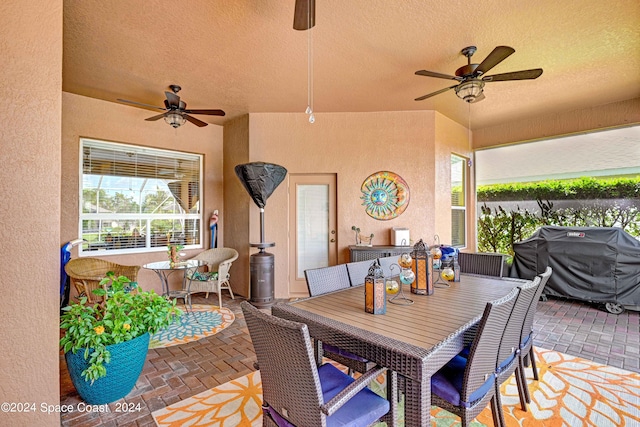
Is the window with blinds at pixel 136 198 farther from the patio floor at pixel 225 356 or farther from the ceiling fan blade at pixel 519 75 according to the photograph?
the ceiling fan blade at pixel 519 75

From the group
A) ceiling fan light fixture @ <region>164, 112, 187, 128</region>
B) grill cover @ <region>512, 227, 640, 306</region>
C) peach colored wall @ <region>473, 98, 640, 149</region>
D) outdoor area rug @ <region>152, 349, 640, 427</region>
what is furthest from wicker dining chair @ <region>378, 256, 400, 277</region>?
peach colored wall @ <region>473, 98, 640, 149</region>

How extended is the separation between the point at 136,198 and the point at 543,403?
5.48 metres

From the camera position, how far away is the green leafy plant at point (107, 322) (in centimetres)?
195

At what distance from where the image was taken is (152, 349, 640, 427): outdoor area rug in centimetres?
192

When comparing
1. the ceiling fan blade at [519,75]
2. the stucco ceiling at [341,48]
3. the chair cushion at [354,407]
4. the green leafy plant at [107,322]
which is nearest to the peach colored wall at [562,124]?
the stucco ceiling at [341,48]

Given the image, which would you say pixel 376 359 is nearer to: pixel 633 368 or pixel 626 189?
pixel 633 368

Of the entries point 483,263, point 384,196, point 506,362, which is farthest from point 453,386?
point 384,196

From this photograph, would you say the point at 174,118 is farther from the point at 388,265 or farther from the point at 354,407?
the point at 354,407

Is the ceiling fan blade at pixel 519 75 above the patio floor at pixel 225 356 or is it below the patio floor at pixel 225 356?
above

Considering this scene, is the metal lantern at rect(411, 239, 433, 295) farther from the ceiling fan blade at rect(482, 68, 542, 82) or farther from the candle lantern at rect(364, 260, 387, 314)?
the ceiling fan blade at rect(482, 68, 542, 82)

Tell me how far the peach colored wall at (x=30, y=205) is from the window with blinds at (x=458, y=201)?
220 inches

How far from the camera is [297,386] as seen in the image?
121 centimetres

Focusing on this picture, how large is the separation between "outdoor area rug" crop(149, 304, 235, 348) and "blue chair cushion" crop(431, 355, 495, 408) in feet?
8.05

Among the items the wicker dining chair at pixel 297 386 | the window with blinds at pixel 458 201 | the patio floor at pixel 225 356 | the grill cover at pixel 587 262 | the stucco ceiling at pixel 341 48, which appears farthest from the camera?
the window with blinds at pixel 458 201
